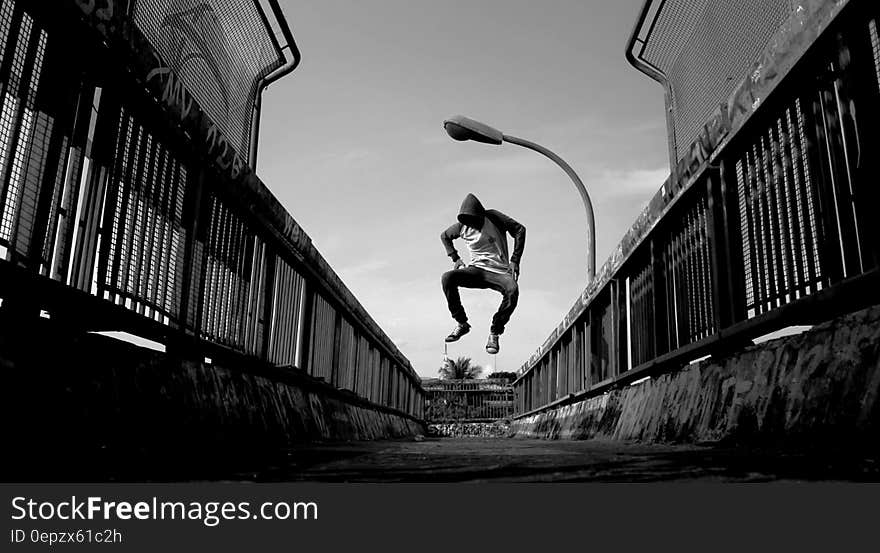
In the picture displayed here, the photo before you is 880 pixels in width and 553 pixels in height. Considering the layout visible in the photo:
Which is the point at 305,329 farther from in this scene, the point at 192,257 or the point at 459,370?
the point at 459,370

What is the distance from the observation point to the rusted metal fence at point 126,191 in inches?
91.4

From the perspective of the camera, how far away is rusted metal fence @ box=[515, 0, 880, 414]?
244 cm

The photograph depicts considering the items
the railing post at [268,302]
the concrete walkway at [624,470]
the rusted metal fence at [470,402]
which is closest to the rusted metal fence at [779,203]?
the concrete walkway at [624,470]

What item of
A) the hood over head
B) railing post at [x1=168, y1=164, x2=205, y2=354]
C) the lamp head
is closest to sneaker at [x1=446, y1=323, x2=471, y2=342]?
the hood over head

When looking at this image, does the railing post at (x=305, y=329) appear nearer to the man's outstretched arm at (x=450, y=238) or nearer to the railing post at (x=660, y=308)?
the man's outstretched arm at (x=450, y=238)

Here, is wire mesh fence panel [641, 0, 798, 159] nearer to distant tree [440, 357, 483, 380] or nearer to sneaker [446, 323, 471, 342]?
sneaker [446, 323, 471, 342]

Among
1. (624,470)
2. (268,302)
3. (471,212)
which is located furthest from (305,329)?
(624,470)

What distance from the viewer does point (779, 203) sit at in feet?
10.4

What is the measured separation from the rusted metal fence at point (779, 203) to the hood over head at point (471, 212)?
2.95 meters

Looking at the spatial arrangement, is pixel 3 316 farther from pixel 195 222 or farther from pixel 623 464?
pixel 623 464

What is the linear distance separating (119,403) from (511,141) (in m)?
9.13

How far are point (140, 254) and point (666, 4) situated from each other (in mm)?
4232

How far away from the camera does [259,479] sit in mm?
1789

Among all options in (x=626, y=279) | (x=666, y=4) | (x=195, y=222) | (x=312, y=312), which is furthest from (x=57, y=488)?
(x=626, y=279)
